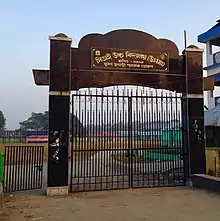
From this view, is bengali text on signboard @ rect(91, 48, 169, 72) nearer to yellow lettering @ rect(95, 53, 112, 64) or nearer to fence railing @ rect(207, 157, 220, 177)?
yellow lettering @ rect(95, 53, 112, 64)

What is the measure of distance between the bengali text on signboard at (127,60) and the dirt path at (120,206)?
4150mm

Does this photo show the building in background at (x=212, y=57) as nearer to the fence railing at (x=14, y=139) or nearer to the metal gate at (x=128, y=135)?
the metal gate at (x=128, y=135)

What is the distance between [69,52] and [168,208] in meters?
5.66

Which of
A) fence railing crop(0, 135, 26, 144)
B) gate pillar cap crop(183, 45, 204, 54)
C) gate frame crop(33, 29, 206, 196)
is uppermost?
gate pillar cap crop(183, 45, 204, 54)

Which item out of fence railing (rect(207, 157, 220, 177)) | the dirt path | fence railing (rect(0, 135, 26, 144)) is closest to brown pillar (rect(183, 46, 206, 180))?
the dirt path

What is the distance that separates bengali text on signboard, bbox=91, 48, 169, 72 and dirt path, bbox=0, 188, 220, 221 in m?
4.15

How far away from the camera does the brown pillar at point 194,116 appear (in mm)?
11070

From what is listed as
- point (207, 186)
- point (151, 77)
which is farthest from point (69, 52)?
point (207, 186)

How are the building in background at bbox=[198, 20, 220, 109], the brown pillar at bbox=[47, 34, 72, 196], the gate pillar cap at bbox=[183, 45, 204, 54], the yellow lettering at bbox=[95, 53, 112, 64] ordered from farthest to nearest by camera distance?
the building in background at bbox=[198, 20, 220, 109], the gate pillar cap at bbox=[183, 45, 204, 54], the yellow lettering at bbox=[95, 53, 112, 64], the brown pillar at bbox=[47, 34, 72, 196]

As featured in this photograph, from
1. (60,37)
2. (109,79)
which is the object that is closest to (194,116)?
(109,79)

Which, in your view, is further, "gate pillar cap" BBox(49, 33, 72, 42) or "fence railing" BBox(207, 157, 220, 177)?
"fence railing" BBox(207, 157, 220, 177)

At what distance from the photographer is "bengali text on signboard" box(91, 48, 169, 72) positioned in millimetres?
10617

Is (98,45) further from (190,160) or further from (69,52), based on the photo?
(190,160)

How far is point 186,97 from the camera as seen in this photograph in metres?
11.2
